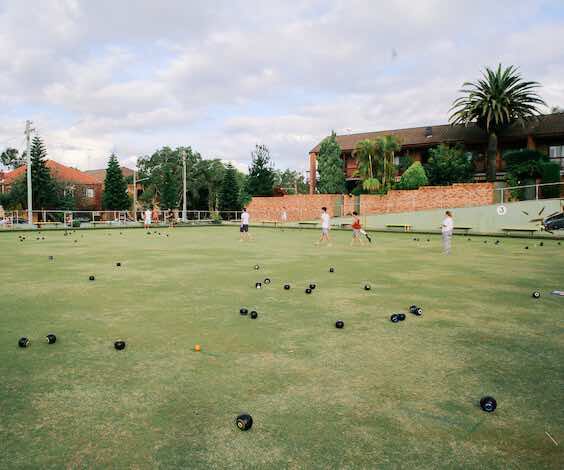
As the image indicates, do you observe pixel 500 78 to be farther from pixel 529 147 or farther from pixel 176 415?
pixel 176 415

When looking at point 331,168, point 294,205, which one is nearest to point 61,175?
point 294,205

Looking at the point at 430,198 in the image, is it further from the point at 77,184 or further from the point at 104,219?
the point at 77,184

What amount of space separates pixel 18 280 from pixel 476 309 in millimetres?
10478

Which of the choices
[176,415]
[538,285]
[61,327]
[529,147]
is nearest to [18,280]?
[61,327]

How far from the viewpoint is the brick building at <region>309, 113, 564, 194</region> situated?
46406mm

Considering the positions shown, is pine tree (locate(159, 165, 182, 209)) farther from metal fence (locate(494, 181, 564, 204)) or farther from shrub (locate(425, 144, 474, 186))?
metal fence (locate(494, 181, 564, 204))

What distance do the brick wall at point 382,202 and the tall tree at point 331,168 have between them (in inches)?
180

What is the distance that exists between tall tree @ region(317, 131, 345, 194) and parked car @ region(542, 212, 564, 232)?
2848 centimetres

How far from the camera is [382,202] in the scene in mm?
43094

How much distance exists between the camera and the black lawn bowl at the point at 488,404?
3.91 meters

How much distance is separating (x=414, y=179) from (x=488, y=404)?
40927 mm

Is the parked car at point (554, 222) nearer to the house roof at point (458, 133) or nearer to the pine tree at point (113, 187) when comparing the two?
the house roof at point (458, 133)

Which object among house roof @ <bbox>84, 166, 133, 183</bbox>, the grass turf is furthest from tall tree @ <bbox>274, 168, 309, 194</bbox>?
the grass turf

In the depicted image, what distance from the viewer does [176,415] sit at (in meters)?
3.86
